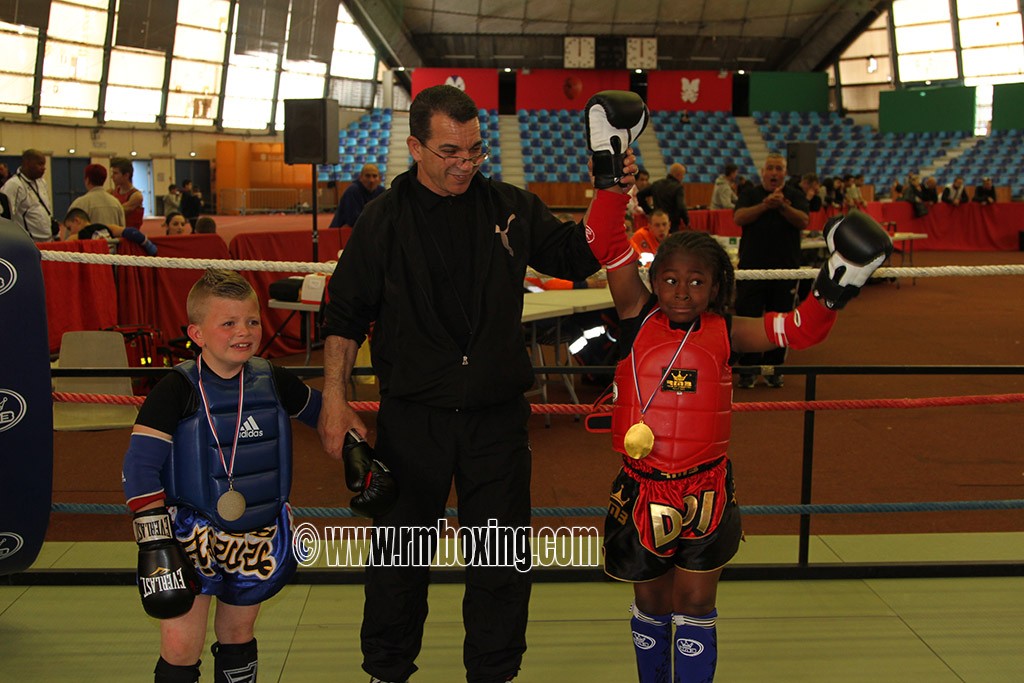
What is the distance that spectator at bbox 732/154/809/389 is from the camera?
6.44 m

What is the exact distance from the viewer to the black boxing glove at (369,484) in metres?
2.16

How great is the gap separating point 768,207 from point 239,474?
16.3 ft

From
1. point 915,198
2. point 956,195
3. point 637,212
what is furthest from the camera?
point 956,195

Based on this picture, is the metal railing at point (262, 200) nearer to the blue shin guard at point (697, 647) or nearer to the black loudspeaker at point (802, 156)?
the black loudspeaker at point (802, 156)

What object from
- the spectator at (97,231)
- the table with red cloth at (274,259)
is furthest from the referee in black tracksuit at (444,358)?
the table with red cloth at (274,259)

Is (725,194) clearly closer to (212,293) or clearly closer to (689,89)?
(212,293)

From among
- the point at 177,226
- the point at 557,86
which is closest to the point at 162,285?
the point at 177,226

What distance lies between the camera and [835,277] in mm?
2031

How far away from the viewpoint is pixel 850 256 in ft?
6.55

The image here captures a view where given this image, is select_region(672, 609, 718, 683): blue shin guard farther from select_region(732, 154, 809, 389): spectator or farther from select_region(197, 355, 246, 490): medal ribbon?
select_region(732, 154, 809, 389): spectator

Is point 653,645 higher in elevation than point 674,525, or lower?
lower

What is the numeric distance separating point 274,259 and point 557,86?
72.6 ft

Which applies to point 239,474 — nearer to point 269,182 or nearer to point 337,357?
point 337,357

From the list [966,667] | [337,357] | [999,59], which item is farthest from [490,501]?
[999,59]
